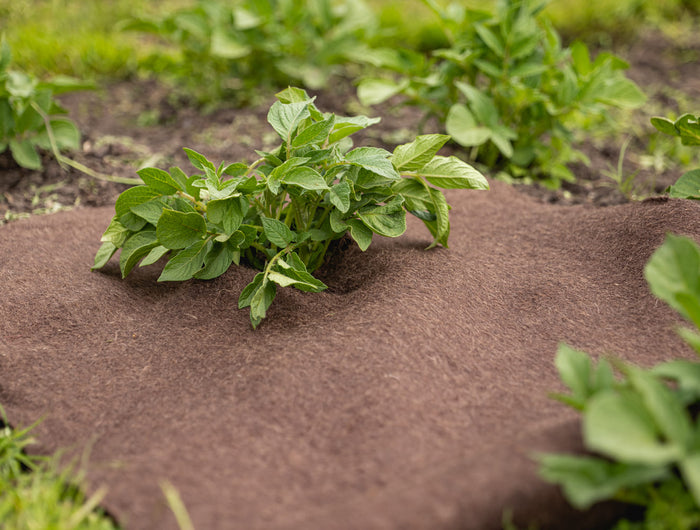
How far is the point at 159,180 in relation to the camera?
6.13 feet

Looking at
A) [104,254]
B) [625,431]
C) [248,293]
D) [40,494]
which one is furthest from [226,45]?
[625,431]

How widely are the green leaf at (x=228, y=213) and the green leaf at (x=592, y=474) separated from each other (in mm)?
1085

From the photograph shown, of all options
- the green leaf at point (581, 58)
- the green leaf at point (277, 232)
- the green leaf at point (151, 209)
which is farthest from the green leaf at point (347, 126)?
the green leaf at point (581, 58)

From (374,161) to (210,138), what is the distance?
2.08 metres

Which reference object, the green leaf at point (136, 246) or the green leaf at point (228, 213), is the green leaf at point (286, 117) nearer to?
the green leaf at point (228, 213)

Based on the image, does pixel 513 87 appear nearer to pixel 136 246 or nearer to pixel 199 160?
pixel 199 160

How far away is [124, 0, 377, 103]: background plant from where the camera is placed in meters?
3.72

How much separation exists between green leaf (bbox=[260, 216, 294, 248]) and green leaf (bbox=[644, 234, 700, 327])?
101 cm

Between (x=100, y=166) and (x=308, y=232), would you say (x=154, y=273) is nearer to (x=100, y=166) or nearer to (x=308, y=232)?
(x=308, y=232)

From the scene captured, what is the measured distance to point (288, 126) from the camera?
5.94 feet

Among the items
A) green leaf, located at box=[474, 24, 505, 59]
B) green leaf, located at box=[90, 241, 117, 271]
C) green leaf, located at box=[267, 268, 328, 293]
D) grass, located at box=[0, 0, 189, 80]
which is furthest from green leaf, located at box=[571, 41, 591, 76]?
grass, located at box=[0, 0, 189, 80]

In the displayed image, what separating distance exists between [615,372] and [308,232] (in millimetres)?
991

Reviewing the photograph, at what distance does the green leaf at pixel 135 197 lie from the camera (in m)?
1.90

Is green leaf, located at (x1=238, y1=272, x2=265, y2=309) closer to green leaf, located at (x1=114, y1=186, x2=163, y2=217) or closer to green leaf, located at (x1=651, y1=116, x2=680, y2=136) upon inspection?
green leaf, located at (x1=114, y1=186, x2=163, y2=217)
